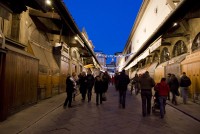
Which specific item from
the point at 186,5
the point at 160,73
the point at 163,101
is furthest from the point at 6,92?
the point at 160,73

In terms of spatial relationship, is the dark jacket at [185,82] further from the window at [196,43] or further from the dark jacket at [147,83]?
the dark jacket at [147,83]

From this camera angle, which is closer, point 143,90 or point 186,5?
point 143,90

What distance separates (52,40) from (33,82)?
6425 millimetres

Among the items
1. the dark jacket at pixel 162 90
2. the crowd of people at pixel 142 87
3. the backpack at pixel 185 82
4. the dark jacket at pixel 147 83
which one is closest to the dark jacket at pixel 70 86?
the crowd of people at pixel 142 87

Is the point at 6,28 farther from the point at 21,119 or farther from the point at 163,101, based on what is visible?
the point at 163,101

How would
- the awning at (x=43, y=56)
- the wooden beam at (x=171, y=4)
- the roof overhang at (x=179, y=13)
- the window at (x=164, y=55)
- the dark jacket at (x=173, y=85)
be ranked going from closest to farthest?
1. the roof overhang at (x=179, y=13)
2. the dark jacket at (x=173, y=85)
3. the awning at (x=43, y=56)
4. the wooden beam at (x=171, y=4)
5. the window at (x=164, y=55)

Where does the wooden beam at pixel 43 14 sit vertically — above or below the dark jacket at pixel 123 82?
above

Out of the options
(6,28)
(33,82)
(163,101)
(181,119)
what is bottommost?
(181,119)

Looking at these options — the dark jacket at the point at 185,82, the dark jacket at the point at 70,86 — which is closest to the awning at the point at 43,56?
the dark jacket at the point at 70,86

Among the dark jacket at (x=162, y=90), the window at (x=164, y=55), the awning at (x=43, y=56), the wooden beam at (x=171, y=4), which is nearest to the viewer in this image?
the dark jacket at (x=162, y=90)

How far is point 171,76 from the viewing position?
42.8 feet

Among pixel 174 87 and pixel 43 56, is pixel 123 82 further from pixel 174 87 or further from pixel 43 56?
pixel 43 56

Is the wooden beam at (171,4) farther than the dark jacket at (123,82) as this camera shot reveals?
Yes

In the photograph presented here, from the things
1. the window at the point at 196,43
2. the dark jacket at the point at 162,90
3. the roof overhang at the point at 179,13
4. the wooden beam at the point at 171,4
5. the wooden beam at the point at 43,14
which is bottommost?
the dark jacket at the point at 162,90
